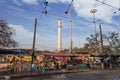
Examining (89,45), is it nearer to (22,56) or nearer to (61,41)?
(61,41)

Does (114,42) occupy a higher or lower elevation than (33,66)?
higher

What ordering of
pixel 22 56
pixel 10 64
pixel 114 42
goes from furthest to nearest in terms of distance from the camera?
pixel 114 42, pixel 22 56, pixel 10 64

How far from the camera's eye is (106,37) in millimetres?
73250

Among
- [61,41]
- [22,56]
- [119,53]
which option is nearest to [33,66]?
[22,56]

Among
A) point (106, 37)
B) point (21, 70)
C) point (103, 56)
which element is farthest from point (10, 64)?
point (106, 37)

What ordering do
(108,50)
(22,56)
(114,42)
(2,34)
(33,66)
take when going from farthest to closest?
(114,42), (108,50), (22,56), (2,34), (33,66)

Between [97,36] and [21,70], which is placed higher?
[97,36]

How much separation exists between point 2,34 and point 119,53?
96.2ft

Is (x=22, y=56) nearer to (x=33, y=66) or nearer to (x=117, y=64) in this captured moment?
(x=33, y=66)

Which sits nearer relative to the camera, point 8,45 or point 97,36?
point 8,45

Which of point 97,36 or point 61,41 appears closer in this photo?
point 97,36

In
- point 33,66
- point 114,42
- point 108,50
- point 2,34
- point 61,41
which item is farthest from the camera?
point 61,41

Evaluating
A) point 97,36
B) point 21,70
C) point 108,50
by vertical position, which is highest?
point 97,36

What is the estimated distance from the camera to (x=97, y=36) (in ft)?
246
